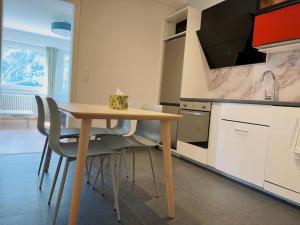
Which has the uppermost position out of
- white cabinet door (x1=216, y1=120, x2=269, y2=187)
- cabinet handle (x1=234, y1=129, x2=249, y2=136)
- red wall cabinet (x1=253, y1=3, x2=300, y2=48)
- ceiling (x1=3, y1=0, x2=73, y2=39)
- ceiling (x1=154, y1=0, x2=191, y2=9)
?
ceiling (x1=154, y1=0, x2=191, y2=9)

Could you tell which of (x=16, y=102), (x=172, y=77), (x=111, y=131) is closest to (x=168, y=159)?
(x=111, y=131)

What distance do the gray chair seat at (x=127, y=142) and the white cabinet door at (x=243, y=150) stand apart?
92cm

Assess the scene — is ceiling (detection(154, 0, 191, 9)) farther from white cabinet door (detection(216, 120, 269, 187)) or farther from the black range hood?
white cabinet door (detection(216, 120, 269, 187))

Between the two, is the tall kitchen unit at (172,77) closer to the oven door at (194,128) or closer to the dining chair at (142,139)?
the oven door at (194,128)

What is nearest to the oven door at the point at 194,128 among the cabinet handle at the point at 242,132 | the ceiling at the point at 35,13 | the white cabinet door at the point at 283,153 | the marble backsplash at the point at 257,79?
the cabinet handle at the point at 242,132

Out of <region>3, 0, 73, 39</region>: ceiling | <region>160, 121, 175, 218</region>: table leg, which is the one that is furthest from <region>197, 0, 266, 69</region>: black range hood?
<region>3, 0, 73, 39</region>: ceiling

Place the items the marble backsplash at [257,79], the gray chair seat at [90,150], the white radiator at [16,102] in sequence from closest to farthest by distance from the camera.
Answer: the gray chair seat at [90,150] → the marble backsplash at [257,79] → the white radiator at [16,102]

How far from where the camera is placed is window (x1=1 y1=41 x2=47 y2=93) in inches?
246

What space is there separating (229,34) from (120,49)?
1.61 m

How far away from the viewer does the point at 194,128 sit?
2922 millimetres

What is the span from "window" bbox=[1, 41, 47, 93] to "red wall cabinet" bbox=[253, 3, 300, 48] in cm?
611

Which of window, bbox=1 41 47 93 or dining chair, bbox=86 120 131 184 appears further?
window, bbox=1 41 47 93

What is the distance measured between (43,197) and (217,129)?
1.86m

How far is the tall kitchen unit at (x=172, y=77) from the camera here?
3.39 m
